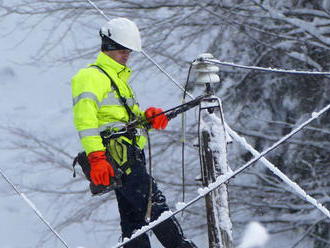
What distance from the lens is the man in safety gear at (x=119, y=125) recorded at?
4680mm

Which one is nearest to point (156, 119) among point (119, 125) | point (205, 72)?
point (119, 125)

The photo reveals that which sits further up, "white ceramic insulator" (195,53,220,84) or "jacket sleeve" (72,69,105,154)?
"white ceramic insulator" (195,53,220,84)

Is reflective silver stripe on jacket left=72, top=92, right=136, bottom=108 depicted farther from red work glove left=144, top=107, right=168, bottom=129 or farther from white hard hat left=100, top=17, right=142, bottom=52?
white hard hat left=100, top=17, right=142, bottom=52

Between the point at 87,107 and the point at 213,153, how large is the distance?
2.28 ft

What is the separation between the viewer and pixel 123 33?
4.99 m

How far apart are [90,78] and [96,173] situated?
1.68 ft

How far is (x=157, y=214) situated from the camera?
5082mm

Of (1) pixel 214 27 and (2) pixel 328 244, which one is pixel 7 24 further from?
(2) pixel 328 244

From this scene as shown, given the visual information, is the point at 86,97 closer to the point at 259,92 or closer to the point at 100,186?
the point at 100,186

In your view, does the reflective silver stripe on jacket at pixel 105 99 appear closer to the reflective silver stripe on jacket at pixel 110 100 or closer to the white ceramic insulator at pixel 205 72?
the reflective silver stripe on jacket at pixel 110 100

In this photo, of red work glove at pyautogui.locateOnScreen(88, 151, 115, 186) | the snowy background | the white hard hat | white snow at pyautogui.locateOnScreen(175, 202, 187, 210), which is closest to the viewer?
white snow at pyautogui.locateOnScreen(175, 202, 187, 210)

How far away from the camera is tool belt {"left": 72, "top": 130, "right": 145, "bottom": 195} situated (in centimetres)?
493

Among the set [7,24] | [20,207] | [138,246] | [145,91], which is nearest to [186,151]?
Result: [145,91]

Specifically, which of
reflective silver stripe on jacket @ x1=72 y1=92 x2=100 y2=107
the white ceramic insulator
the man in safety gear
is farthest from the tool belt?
the white ceramic insulator
